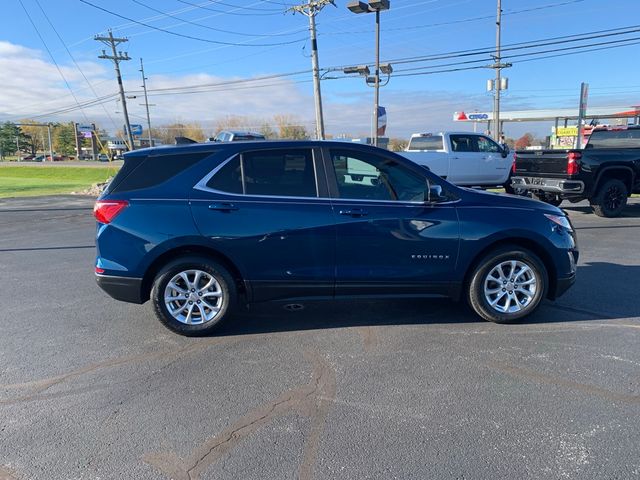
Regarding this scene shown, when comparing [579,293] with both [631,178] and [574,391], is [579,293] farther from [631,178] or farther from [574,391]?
[631,178]

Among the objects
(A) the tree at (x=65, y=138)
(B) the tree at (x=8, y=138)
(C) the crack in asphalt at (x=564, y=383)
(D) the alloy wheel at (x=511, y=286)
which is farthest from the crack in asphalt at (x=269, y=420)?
(B) the tree at (x=8, y=138)

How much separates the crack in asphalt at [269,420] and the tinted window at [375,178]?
66.0 inches

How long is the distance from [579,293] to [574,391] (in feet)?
8.78

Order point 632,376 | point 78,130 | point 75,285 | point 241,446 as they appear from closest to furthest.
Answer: point 241,446, point 632,376, point 75,285, point 78,130

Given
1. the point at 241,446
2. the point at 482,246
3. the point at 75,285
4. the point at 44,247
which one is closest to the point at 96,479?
the point at 241,446

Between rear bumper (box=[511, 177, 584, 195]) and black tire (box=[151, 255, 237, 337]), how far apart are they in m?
9.53

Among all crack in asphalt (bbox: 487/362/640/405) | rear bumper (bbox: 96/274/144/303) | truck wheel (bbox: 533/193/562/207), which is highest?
rear bumper (bbox: 96/274/144/303)

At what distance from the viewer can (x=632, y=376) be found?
11.9 feet

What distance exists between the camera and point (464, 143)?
14781 mm

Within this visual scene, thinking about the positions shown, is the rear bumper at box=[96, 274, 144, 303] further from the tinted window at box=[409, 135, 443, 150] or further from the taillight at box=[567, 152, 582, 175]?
the tinted window at box=[409, 135, 443, 150]

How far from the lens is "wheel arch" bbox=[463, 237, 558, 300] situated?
15.1ft

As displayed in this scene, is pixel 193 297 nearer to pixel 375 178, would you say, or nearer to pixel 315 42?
pixel 375 178

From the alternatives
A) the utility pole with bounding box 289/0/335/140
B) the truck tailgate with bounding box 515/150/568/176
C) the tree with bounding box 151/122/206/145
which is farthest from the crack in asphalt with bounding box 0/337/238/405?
the tree with bounding box 151/122/206/145

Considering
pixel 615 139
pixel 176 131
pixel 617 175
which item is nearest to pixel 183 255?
pixel 617 175
